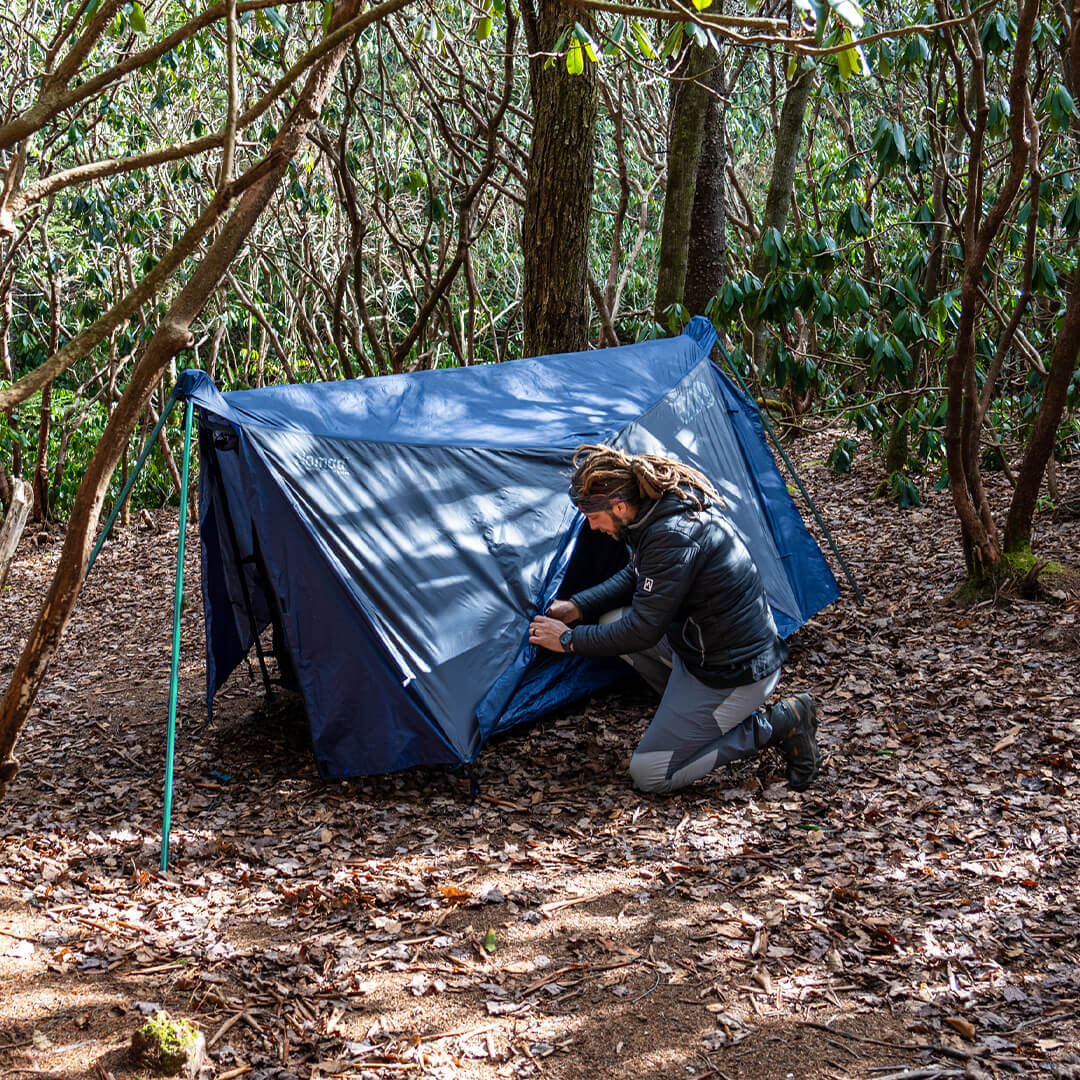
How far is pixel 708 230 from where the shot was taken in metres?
7.24

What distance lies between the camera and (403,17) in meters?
8.41

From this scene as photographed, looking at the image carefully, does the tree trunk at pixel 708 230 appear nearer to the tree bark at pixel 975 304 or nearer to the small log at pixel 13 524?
the tree bark at pixel 975 304

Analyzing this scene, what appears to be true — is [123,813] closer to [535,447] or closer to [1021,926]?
[535,447]

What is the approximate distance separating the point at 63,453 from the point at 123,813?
753 centimetres

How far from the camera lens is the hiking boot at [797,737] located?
148 inches

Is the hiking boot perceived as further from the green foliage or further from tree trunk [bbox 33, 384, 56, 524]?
tree trunk [bbox 33, 384, 56, 524]

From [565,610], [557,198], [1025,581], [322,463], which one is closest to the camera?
[322,463]

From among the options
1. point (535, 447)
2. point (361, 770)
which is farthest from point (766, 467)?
point (361, 770)

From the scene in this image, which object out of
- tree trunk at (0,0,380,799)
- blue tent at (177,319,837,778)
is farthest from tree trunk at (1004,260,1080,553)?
tree trunk at (0,0,380,799)

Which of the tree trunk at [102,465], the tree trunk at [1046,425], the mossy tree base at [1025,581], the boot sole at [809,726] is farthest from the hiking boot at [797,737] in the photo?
the tree trunk at [102,465]

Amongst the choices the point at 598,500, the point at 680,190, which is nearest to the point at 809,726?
the point at 598,500

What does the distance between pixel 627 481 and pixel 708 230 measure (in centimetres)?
410

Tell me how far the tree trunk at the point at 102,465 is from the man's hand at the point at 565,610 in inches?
78.5

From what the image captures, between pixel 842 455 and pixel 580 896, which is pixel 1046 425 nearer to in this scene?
pixel 842 455
